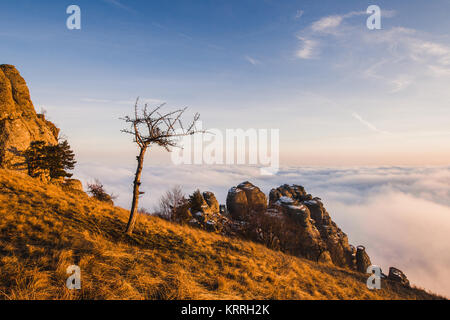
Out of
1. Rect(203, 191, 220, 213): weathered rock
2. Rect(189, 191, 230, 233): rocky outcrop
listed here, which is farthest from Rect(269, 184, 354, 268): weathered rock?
Rect(189, 191, 230, 233): rocky outcrop

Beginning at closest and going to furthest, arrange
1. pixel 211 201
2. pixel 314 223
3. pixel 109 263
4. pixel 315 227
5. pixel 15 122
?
pixel 109 263 → pixel 15 122 → pixel 211 201 → pixel 315 227 → pixel 314 223

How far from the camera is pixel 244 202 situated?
134ft

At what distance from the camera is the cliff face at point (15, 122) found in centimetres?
1972

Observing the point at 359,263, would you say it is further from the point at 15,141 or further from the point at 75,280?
the point at 15,141

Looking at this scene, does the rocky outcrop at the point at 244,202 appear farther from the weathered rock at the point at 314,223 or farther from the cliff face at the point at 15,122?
the cliff face at the point at 15,122

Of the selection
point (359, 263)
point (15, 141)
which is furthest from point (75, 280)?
point (359, 263)

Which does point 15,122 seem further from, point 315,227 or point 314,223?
point 314,223

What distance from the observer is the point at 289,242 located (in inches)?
1206

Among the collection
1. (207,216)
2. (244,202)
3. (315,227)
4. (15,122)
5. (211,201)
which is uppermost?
(15,122)

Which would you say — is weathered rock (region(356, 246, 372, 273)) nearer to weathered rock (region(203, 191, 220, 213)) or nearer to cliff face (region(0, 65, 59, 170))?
weathered rock (region(203, 191, 220, 213))

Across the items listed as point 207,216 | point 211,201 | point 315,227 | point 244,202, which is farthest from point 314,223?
point 207,216

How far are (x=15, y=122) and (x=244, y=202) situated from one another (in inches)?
1465

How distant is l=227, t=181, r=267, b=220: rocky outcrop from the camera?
39.7m
